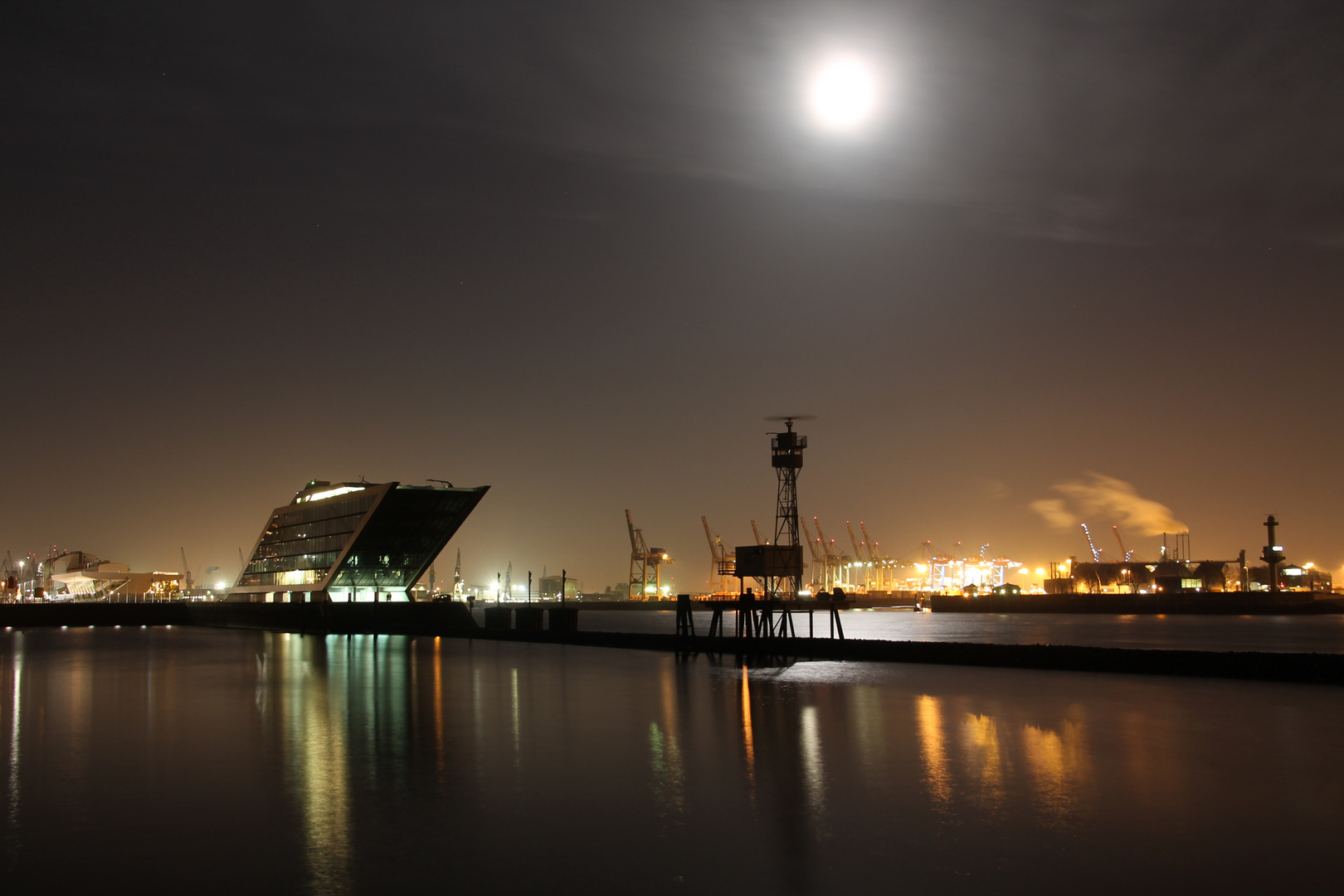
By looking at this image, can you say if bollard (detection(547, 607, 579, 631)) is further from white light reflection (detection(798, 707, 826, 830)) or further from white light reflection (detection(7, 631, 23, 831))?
white light reflection (detection(798, 707, 826, 830))

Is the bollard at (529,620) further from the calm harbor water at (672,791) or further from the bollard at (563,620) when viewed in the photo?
the calm harbor water at (672,791)

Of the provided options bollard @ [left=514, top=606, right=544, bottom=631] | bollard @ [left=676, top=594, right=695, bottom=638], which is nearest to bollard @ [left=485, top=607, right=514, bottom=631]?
bollard @ [left=514, top=606, right=544, bottom=631]

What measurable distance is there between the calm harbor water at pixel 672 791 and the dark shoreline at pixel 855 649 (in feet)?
10.8

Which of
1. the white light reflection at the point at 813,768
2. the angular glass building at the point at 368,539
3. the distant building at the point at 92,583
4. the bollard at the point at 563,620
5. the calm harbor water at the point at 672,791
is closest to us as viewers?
the calm harbor water at the point at 672,791

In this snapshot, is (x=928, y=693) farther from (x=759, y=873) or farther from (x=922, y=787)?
(x=759, y=873)

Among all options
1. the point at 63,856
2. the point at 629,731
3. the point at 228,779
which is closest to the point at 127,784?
the point at 228,779

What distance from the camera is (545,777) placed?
11.6 metres

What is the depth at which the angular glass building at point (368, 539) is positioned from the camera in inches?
2697

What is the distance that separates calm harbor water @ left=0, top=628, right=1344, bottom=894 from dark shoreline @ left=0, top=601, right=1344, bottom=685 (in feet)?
10.8

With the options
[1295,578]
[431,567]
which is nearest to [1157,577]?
[1295,578]

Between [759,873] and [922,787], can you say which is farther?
[922,787]

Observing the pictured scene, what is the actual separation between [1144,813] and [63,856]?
987cm

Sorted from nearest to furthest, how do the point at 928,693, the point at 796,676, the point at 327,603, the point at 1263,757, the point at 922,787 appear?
the point at 922,787 < the point at 1263,757 < the point at 928,693 < the point at 796,676 < the point at 327,603

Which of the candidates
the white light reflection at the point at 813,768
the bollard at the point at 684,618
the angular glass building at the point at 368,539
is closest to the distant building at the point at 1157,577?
the angular glass building at the point at 368,539
